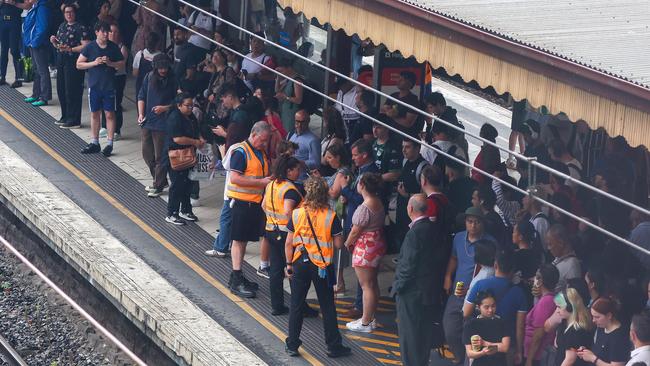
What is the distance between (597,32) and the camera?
37.5 ft

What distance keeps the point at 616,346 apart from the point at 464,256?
1.80 meters

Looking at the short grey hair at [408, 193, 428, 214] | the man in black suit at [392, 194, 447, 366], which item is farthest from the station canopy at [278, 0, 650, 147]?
the man in black suit at [392, 194, 447, 366]

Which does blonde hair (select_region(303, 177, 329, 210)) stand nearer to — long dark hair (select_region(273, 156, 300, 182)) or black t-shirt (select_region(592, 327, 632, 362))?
long dark hair (select_region(273, 156, 300, 182))

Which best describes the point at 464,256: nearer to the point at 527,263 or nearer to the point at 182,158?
the point at 527,263

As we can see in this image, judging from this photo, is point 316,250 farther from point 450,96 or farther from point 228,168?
point 450,96

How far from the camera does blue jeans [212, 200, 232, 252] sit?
13.8 m

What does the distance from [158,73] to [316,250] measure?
4667mm

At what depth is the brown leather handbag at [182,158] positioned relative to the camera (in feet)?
48.1

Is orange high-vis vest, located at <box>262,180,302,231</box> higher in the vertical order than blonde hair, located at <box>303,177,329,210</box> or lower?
lower

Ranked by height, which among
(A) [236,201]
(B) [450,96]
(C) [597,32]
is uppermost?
(C) [597,32]

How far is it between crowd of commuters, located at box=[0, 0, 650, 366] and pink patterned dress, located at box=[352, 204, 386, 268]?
0.04 ft

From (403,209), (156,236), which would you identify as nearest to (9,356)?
(156,236)

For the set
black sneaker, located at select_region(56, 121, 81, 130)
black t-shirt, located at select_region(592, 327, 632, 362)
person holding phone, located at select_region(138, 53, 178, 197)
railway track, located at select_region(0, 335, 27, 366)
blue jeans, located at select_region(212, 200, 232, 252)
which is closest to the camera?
black t-shirt, located at select_region(592, 327, 632, 362)

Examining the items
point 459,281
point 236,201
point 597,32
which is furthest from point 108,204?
point 597,32
